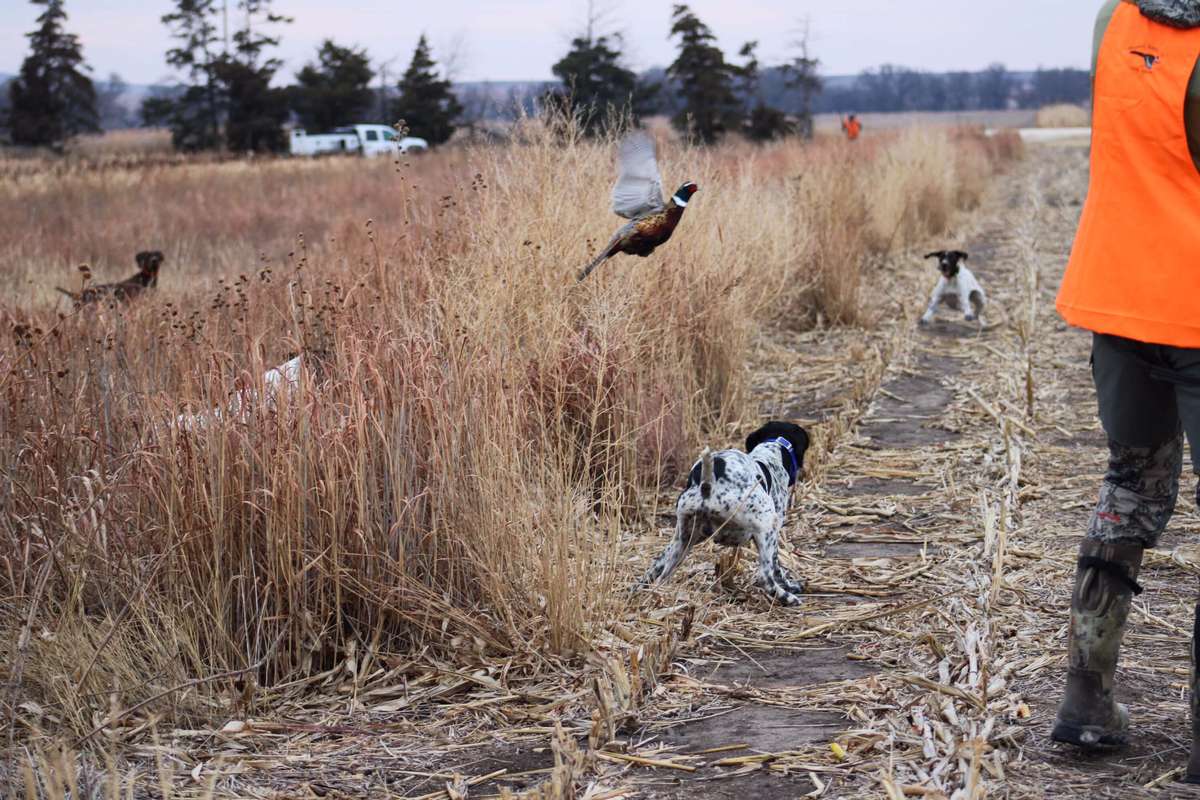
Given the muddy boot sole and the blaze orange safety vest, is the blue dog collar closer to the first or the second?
the muddy boot sole

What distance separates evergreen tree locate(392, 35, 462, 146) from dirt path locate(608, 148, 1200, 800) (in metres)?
34.7

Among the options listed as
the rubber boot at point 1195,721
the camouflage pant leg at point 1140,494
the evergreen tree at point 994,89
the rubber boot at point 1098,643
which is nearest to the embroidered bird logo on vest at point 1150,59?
the camouflage pant leg at point 1140,494

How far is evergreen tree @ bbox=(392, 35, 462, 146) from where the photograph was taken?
40156mm

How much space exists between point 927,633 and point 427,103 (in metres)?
39.0

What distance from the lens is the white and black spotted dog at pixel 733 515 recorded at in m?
4.09

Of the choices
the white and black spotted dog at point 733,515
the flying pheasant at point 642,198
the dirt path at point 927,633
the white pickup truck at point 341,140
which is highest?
the white pickup truck at point 341,140

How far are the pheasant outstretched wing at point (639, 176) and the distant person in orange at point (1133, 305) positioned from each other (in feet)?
9.03

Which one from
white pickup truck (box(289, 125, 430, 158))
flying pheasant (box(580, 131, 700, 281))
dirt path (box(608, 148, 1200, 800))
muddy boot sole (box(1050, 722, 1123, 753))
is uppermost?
white pickup truck (box(289, 125, 430, 158))

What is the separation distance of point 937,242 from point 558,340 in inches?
436

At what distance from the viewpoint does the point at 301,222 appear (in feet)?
58.9

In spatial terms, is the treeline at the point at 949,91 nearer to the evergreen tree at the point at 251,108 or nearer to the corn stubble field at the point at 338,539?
the evergreen tree at the point at 251,108

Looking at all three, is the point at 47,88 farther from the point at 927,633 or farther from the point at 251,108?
the point at 927,633

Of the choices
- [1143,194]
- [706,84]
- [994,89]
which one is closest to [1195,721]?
[1143,194]

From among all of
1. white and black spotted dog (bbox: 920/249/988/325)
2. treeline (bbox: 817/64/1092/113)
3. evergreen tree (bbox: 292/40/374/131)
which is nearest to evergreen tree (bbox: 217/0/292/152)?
evergreen tree (bbox: 292/40/374/131)
